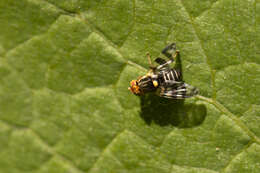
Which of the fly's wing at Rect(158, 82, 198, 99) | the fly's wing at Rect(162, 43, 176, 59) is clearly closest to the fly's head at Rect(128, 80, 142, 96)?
the fly's wing at Rect(158, 82, 198, 99)

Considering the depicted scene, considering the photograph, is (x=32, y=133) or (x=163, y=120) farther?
(x=163, y=120)

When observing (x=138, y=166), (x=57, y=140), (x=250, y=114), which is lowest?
(x=138, y=166)

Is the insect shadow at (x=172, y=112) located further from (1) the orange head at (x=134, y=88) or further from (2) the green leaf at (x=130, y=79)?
(1) the orange head at (x=134, y=88)

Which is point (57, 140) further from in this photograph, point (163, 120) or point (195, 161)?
point (195, 161)

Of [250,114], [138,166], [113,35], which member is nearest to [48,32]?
[113,35]

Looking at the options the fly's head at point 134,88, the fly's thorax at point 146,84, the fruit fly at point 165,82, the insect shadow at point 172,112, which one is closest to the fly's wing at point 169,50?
the fruit fly at point 165,82
